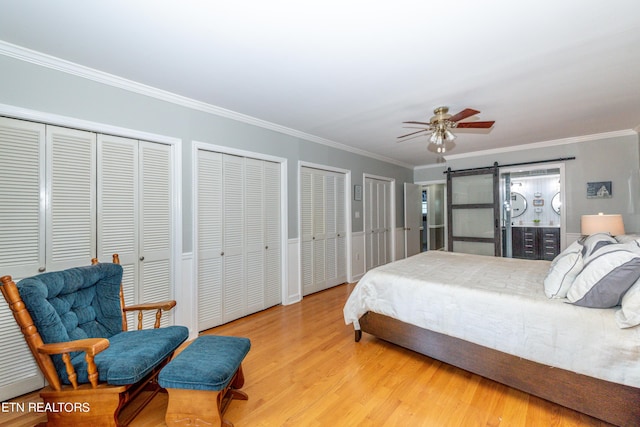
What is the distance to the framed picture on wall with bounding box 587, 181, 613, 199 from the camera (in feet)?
13.4

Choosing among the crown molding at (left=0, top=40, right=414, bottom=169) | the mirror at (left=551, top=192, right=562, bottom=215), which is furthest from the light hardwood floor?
the mirror at (left=551, top=192, right=562, bottom=215)

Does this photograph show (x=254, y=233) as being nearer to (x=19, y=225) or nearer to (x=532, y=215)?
(x=19, y=225)

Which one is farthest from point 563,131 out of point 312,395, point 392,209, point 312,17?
point 312,395

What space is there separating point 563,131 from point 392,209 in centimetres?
299

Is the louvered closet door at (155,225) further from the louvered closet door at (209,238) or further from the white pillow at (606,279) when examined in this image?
the white pillow at (606,279)

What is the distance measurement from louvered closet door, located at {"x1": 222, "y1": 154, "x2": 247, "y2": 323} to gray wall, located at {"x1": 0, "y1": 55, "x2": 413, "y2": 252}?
30 centimetres

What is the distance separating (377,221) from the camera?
5484 mm

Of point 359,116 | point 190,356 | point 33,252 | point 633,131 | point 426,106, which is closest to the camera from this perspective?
point 190,356

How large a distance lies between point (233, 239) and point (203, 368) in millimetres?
1869

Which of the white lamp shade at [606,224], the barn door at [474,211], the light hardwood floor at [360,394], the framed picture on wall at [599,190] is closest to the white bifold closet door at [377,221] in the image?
the barn door at [474,211]

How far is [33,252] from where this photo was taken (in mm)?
1987

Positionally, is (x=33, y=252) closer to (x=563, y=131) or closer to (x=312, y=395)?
(x=312, y=395)

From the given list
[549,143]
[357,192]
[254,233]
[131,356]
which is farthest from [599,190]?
[131,356]

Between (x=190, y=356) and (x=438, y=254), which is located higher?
(x=438, y=254)
